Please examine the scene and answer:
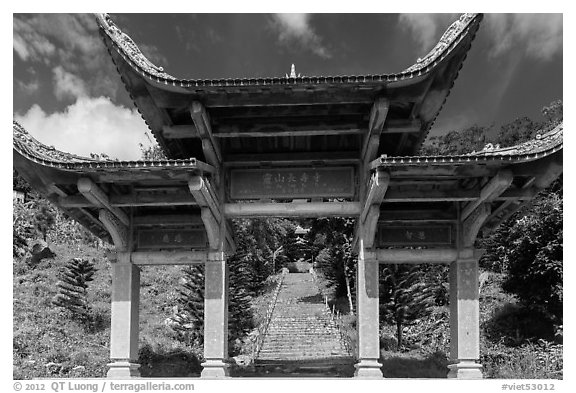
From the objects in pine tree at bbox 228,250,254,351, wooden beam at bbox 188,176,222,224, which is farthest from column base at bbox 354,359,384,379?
pine tree at bbox 228,250,254,351

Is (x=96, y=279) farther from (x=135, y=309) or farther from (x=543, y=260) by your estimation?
(x=543, y=260)

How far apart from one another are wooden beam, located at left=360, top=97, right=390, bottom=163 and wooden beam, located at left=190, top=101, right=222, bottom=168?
2630mm

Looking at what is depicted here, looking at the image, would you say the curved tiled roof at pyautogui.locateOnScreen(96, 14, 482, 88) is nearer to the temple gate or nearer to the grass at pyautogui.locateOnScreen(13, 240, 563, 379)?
the temple gate

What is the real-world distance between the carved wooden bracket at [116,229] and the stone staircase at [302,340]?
4.64m

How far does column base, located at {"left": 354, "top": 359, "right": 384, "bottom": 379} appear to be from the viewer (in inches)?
368

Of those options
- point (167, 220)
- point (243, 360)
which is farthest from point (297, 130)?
point (243, 360)

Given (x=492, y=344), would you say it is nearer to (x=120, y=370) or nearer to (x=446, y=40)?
(x=446, y=40)

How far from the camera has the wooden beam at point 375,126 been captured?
8.97m

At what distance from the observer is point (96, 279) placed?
24.0 metres

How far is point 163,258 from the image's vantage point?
10.5 metres

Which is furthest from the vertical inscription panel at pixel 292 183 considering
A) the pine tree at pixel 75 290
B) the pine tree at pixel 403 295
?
the pine tree at pixel 75 290

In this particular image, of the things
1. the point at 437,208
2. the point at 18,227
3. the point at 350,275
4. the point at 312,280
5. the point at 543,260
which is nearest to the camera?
the point at 437,208

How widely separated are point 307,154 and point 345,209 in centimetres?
127
